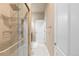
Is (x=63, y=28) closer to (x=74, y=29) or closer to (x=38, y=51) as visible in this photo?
(x=74, y=29)

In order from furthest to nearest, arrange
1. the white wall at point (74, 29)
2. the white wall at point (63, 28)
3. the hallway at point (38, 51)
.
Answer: the hallway at point (38, 51), the white wall at point (63, 28), the white wall at point (74, 29)

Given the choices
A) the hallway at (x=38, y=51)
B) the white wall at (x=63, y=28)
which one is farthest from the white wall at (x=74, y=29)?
the hallway at (x=38, y=51)

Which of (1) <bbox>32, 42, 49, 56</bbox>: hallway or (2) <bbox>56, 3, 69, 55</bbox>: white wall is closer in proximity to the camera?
(2) <bbox>56, 3, 69, 55</bbox>: white wall

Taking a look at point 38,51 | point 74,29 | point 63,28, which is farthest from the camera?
point 38,51

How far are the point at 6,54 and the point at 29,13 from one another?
31.7 inches

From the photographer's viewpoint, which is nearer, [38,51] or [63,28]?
[63,28]

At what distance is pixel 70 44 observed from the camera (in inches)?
34.7

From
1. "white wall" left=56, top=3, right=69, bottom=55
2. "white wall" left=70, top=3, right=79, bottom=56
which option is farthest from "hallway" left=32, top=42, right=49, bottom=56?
"white wall" left=70, top=3, right=79, bottom=56

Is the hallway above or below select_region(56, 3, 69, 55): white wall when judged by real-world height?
below

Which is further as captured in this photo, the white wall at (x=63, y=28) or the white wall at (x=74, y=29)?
the white wall at (x=63, y=28)

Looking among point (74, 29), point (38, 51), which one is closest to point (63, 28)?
point (74, 29)

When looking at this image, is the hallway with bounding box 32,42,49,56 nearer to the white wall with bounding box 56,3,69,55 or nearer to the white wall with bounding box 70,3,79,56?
the white wall with bounding box 56,3,69,55

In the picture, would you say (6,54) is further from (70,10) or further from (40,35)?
(40,35)

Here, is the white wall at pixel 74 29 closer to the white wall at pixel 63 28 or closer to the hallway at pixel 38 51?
the white wall at pixel 63 28
